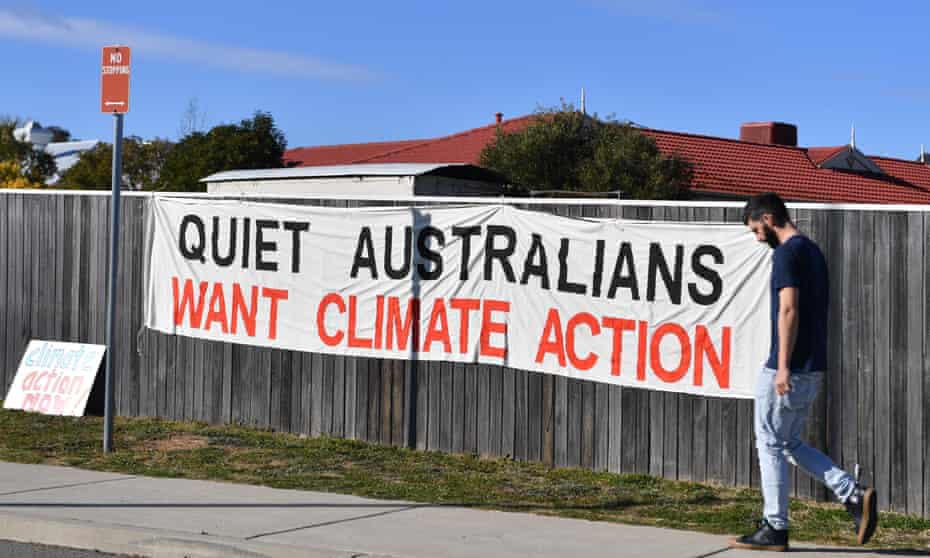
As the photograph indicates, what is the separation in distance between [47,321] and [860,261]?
8032 millimetres

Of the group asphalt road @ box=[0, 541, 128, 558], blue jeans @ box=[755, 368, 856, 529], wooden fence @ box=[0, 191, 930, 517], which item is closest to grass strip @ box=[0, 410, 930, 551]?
wooden fence @ box=[0, 191, 930, 517]

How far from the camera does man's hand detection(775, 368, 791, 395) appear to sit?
6766mm

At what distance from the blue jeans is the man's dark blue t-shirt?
0.29 ft

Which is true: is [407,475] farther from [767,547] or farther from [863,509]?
[863,509]

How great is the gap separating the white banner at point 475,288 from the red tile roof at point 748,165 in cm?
2642

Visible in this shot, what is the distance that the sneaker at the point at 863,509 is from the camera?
6887mm

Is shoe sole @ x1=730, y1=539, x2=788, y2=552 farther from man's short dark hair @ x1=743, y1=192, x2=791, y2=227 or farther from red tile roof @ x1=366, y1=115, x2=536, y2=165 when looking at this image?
red tile roof @ x1=366, y1=115, x2=536, y2=165

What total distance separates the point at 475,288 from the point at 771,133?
1459 inches

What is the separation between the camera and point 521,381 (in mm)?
10375

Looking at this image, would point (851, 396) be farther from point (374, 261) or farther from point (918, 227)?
point (374, 261)

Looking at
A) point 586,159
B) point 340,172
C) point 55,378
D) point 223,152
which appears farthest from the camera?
point 223,152

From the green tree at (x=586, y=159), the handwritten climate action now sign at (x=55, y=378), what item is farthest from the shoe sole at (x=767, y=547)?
the green tree at (x=586, y=159)

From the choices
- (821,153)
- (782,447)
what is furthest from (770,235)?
(821,153)

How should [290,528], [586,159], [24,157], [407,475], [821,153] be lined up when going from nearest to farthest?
[290,528] < [407,475] < [586,159] < [821,153] < [24,157]
